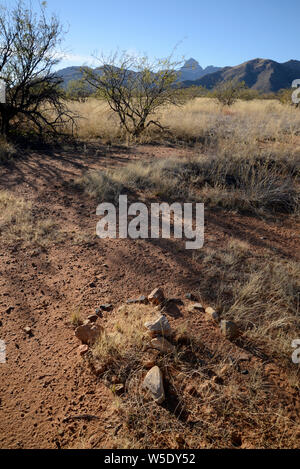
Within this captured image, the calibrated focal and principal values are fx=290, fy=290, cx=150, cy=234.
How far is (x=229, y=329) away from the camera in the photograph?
2238 millimetres

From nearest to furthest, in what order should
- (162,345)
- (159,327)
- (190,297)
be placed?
(162,345) < (159,327) < (190,297)

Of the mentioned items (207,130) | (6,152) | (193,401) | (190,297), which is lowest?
(193,401)

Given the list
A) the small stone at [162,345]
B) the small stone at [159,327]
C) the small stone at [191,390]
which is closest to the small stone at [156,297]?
the small stone at [159,327]

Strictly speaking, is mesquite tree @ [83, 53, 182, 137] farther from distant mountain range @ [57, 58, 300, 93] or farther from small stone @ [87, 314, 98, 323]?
distant mountain range @ [57, 58, 300, 93]

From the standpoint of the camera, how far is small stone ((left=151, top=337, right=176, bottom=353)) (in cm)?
207

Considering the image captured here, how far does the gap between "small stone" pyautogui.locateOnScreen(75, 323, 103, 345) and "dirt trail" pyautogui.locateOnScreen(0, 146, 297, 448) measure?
76 millimetres

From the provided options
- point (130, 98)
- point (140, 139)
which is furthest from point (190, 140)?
point (130, 98)

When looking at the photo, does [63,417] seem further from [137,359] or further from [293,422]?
[293,422]

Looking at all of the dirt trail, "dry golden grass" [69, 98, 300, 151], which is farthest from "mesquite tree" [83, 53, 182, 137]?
the dirt trail

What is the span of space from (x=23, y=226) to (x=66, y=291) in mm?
1377

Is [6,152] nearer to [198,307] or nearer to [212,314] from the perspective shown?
[198,307]

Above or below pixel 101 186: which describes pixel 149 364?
below

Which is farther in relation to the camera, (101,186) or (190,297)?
(101,186)

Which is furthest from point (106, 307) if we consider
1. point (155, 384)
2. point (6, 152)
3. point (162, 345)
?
point (6, 152)
